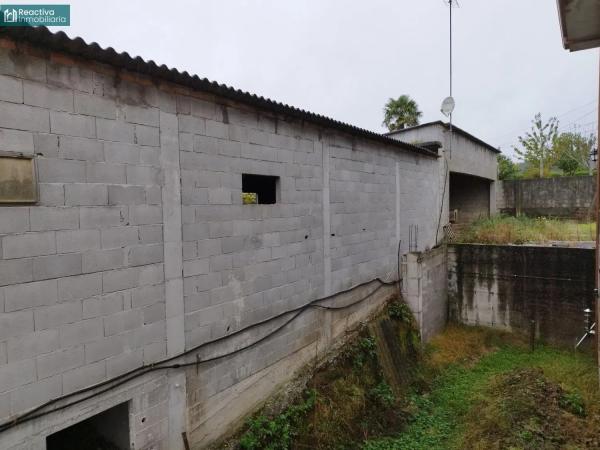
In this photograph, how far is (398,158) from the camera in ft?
31.7

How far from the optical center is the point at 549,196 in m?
18.0

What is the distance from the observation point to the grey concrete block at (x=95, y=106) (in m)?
3.60

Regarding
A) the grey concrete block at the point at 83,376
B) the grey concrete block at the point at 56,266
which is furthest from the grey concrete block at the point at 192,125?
the grey concrete block at the point at 83,376

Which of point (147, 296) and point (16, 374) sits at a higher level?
point (147, 296)

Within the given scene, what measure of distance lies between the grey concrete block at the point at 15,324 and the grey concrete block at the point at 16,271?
0.28 m

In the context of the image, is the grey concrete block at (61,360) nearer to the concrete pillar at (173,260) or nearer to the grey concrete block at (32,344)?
the grey concrete block at (32,344)

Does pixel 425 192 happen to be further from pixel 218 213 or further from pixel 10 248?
pixel 10 248

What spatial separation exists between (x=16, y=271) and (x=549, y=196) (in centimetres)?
2072

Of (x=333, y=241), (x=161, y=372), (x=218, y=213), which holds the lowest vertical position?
(x=161, y=372)

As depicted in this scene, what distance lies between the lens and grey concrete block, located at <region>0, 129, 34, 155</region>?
10.3 ft

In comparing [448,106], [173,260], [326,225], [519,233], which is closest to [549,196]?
[519,233]

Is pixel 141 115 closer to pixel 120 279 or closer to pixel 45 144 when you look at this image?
pixel 45 144

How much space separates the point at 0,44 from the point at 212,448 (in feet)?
16.4

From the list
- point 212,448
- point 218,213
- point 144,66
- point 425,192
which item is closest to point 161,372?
point 212,448
